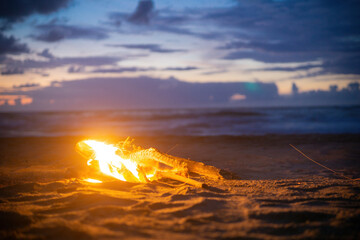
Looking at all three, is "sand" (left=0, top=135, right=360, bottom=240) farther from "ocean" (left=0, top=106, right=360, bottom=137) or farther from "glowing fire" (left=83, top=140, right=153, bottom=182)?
"ocean" (left=0, top=106, right=360, bottom=137)

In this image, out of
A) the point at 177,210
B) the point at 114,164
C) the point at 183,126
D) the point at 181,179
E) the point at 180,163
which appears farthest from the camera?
the point at 183,126

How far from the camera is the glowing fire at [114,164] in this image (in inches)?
191

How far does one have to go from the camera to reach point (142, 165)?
5004 mm

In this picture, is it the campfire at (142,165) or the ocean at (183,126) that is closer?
the campfire at (142,165)

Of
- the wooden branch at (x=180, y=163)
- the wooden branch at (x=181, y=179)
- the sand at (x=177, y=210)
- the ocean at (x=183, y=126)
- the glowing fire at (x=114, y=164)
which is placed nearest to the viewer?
the sand at (x=177, y=210)

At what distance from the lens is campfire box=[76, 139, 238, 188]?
4.74m

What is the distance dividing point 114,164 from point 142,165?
61 centimetres

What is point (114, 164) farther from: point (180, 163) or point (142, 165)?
point (180, 163)

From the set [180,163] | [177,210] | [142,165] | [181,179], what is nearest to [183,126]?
[142,165]

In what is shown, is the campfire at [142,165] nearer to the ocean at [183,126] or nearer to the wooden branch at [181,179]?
the wooden branch at [181,179]

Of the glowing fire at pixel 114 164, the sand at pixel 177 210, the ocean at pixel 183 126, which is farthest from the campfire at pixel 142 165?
the ocean at pixel 183 126

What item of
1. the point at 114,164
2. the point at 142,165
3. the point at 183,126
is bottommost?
the point at 183,126

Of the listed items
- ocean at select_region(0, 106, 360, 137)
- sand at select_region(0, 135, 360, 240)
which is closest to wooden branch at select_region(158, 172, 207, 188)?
sand at select_region(0, 135, 360, 240)

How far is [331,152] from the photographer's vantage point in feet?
30.4
